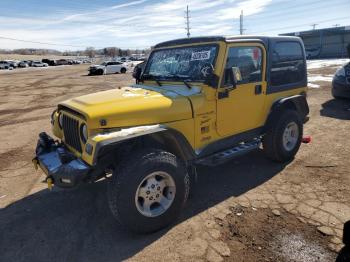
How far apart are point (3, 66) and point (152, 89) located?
61349mm

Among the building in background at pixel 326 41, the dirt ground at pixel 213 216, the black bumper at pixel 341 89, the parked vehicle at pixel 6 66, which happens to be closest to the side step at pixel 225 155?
the dirt ground at pixel 213 216

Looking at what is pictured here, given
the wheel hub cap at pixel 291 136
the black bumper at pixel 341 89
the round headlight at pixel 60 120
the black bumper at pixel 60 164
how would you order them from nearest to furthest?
the black bumper at pixel 60 164 → the round headlight at pixel 60 120 → the wheel hub cap at pixel 291 136 → the black bumper at pixel 341 89

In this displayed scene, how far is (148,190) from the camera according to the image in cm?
355

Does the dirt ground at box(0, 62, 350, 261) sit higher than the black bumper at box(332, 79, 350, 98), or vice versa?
the black bumper at box(332, 79, 350, 98)

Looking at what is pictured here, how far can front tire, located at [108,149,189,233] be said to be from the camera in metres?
3.32

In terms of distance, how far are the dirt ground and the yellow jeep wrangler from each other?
33 centimetres

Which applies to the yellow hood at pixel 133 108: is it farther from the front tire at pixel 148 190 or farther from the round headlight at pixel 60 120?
the front tire at pixel 148 190

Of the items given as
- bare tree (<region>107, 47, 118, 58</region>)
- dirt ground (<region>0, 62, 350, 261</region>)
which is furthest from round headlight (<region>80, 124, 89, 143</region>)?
bare tree (<region>107, 47, 118, 58</region>)

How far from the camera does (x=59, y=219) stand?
4016 mm

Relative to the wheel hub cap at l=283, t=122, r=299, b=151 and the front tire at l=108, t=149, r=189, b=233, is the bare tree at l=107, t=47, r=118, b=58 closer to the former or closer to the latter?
the wheel hub cap at l=283, t=122, r=299, b=151

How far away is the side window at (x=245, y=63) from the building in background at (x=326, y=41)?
4316 cm

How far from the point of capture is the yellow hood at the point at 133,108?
3480 mm

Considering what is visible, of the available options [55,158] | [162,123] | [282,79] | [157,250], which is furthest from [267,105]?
[55,158]

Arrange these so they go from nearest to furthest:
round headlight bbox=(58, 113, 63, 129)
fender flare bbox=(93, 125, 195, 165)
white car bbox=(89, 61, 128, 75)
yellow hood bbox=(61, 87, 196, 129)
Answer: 1. fender flare bbox=(93, 125, 195, 165)
2. yellow hood bbox=(61, 87, 196, 129)
3. round headlight bbox=(58, 113, 63, 129)
4. white car bbox=(89, 61, 128, 75)
